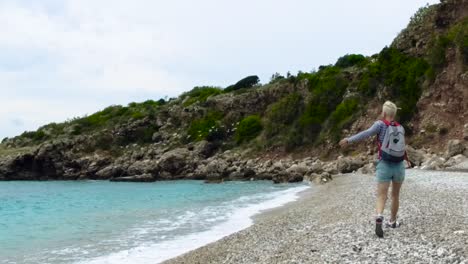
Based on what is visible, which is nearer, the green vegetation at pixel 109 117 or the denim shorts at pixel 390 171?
the denim shorts at pixel 390 171

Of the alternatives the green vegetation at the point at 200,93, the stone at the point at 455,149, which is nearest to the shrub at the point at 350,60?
the green vegetation at the point at 200,93

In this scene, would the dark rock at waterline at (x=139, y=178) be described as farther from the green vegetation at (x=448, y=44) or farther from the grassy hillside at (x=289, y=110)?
the green vegetation at (x=448, y=44)

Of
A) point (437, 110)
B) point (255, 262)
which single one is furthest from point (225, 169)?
point (255, 262)

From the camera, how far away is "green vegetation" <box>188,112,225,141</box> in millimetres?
70438

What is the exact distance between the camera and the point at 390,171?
9578 mm

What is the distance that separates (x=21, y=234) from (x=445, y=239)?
53.5 feet

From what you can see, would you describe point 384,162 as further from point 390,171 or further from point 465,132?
point 465,132

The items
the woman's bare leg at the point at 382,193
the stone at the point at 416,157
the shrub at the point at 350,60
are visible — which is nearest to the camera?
the woman's bare leg at the point at 382,193

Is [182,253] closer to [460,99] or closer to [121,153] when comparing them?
[460,99]

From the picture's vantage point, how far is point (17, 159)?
258 ft

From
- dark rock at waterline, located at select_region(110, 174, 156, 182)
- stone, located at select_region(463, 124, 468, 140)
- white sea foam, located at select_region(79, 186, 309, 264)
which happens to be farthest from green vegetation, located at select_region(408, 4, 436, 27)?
white sea foam, located at select_region(79, 186, 309, 264)

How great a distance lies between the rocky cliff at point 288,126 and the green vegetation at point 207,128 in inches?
5.9

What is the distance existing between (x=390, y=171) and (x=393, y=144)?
1.77 feet

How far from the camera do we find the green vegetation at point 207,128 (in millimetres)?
70438
